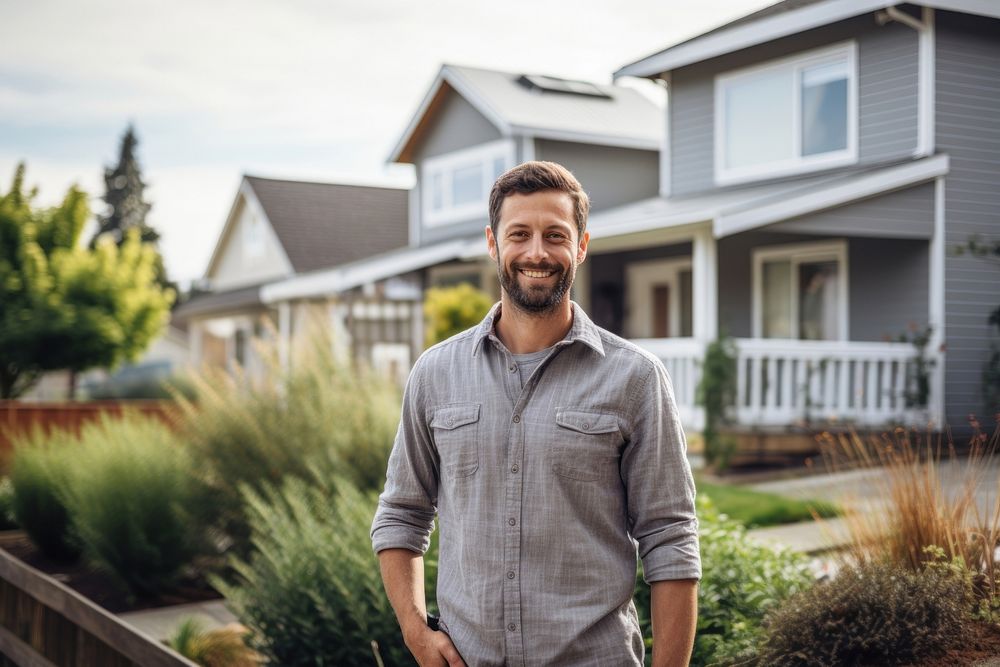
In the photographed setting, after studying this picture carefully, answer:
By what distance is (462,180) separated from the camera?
62.2 ft

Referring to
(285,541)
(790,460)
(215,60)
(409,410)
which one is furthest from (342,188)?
(409,410)

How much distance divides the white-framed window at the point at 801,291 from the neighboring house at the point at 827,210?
0.07ft

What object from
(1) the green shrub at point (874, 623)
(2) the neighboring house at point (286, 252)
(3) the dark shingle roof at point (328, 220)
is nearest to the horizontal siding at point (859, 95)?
(2) the neighboring house at point (286, 252)

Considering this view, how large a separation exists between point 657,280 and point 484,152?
12.6 feet

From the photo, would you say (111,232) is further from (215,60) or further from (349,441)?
(349,441)

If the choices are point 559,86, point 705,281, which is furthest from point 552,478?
point 559,86

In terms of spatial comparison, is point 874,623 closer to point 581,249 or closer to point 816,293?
point 581,249

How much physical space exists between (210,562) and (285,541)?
8.88 ft

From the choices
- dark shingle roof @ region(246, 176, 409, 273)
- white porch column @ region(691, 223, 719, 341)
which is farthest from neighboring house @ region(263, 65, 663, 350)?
white porch column @ region(691, 223, 719, 341)

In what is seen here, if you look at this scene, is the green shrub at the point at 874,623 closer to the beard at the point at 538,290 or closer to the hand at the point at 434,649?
the hand at the point at 434,649

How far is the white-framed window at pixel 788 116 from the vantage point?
1212cm

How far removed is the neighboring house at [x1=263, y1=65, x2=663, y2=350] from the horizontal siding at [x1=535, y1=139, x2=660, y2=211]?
2 cm

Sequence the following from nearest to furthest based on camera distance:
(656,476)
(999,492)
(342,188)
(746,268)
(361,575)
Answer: (656,476), (999,492), (361,575), (746,268), (342,188)

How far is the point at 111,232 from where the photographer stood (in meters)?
59.2
